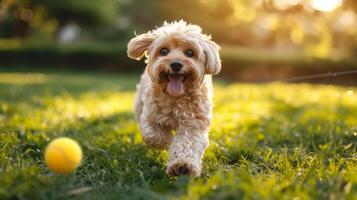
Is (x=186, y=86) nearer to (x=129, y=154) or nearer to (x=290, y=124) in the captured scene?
(x=129, y=154)

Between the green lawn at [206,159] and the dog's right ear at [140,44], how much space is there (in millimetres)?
942

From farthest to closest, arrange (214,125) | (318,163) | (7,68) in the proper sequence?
1. (7,68)
2. (214,125)
3. (318,163)

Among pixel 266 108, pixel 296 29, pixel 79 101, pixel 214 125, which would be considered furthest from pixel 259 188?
pixel 296 29

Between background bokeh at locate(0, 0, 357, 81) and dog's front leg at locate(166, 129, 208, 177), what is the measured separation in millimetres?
4580

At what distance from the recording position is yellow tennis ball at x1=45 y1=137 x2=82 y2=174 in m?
3.52

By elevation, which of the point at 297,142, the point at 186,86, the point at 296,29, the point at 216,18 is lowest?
the point at 297,142

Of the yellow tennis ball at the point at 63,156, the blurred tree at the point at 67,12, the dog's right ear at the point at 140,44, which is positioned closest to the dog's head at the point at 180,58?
the dog's right ear at the point at 140,44

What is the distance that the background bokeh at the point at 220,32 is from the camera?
10820mm

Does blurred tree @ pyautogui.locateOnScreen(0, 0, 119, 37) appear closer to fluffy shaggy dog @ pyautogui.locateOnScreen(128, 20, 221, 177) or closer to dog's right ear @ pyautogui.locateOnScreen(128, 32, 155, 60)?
dog's right ear @ pyautogui.locateOnScreen(128, 32, 155, 60)

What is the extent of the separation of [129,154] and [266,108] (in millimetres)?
4774

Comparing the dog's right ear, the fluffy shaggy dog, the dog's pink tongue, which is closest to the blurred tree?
the dog's right ear

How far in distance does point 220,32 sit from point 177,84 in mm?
30238

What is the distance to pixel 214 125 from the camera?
21.1 ft

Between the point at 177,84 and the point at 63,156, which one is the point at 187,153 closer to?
the point at 177,84
